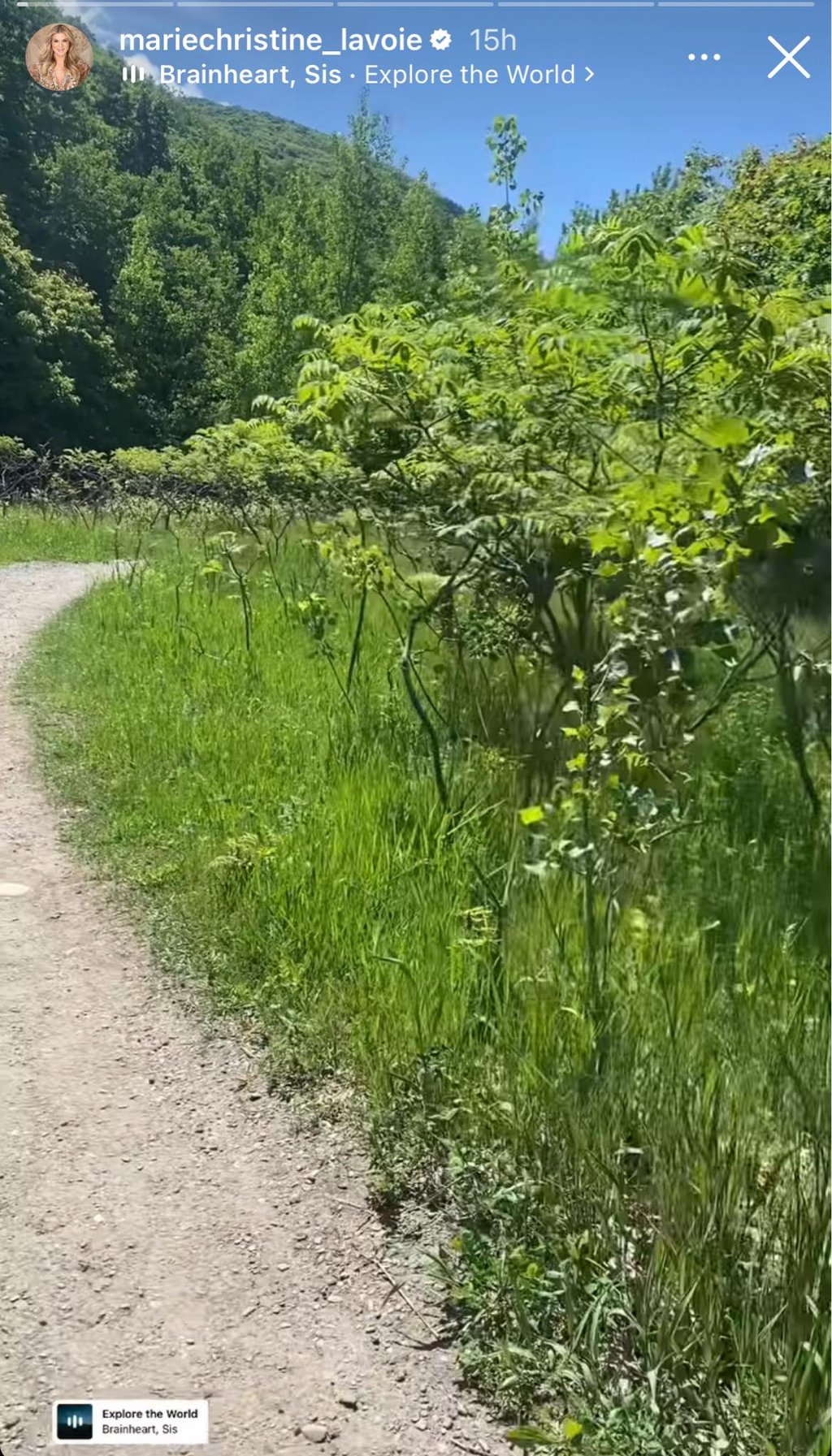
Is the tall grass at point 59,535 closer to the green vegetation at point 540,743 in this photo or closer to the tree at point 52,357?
the green vegetation at point 540,743

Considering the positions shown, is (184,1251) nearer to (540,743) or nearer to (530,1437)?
(530,1437)

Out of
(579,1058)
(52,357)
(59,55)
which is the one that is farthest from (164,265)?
(579,1058)

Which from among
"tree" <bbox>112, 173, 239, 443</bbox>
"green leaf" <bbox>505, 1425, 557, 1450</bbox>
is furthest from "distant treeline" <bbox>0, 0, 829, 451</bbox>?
"green leaf" <bbox>505, 1425, 557, 1450</bbox>

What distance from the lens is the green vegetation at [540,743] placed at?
165 centimetres

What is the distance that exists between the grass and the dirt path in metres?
0.12

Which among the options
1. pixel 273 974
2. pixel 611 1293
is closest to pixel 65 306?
pixel 273 974

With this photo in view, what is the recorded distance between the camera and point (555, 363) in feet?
7.18

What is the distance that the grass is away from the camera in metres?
1.58

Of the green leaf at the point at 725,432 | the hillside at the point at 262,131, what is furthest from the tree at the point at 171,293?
the green leaf at the point at 725,432

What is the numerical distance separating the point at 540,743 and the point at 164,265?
5.25 feet

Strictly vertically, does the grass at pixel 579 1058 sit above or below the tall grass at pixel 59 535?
below

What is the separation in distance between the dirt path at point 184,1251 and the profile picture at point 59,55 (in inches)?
79.1

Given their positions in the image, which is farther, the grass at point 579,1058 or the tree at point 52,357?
the tree at point 52,357

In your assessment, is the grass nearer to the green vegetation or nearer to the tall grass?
the green vegetation
